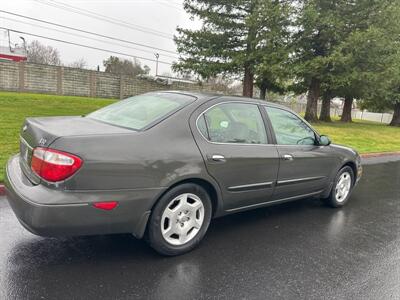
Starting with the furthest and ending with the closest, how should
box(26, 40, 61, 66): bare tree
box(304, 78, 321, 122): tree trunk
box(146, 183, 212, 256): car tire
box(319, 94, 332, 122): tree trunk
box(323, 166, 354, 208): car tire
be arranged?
box(26, 40, 61, 66): bare tree → box(319, 94, 332, 122): tree trunk → box(304, 78, 321, 122): tree trunk → box(323, 166, 354, 208): car tire → box(146, 183, 212, 256): car tire

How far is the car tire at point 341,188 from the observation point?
4895mm

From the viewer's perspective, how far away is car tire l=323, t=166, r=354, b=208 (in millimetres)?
4895

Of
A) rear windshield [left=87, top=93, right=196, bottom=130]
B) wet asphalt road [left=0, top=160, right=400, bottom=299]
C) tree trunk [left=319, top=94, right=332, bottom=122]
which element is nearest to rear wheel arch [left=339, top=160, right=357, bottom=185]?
wet asphalt road [left=0, top=160, right=400, bottom=299]

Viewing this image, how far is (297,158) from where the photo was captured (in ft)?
13.3

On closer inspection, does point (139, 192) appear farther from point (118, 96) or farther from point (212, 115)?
point (118, 96)

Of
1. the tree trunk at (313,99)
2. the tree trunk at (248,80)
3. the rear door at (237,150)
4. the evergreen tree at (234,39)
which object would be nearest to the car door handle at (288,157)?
the rear door at (237,150)

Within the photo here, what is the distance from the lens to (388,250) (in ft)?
12.0

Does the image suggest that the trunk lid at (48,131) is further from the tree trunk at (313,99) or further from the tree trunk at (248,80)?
the tree trunk at (313,99)

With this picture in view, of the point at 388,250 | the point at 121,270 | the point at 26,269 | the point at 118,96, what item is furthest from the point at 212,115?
the point at 118,96

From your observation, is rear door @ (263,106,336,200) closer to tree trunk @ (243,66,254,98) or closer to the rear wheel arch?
the rear wheel arch

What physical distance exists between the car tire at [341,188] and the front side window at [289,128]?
0.95 metres

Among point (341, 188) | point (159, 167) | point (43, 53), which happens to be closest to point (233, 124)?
point (159, 167)

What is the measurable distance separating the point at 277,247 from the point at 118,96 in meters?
21.5

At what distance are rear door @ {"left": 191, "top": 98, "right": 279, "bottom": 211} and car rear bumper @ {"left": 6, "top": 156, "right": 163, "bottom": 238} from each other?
2.38 feet
